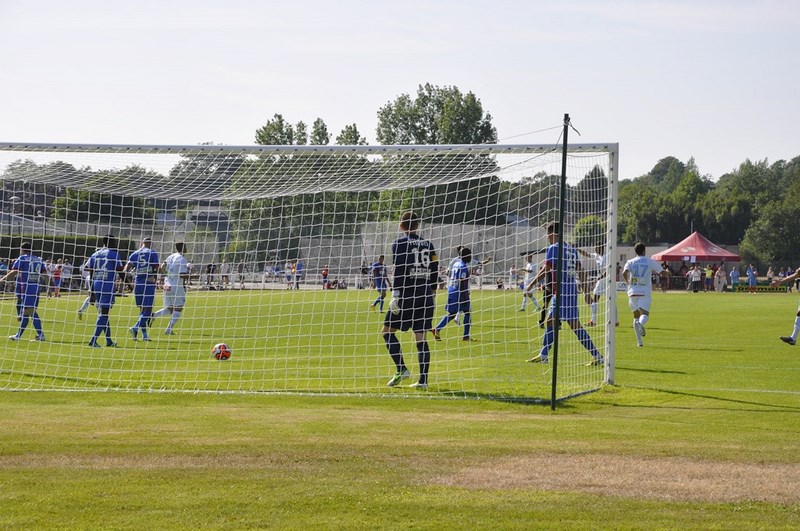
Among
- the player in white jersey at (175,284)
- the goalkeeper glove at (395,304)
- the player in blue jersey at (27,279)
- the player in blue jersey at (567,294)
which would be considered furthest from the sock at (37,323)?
the player in blue jersey at (567,294)

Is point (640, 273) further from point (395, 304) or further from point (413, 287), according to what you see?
point (395, 304)

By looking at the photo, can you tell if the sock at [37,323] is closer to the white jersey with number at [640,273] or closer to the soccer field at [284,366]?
the soccer field at [284,366]

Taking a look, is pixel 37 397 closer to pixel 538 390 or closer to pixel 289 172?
pixel 289 172

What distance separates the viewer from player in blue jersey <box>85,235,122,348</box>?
17625mm

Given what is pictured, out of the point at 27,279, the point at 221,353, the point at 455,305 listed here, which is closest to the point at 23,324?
the point at 27,279

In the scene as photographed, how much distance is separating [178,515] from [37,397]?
6009 millimetres

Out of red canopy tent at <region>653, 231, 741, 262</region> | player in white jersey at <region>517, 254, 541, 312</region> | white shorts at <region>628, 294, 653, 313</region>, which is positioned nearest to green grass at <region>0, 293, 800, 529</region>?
player in white jersey at <region>517, 254, 541, 312</region>

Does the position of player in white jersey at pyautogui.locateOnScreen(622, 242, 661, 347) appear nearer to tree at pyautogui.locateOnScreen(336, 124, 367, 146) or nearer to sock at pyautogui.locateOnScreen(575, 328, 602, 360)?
sock at pyautogui.locateOnScreen(575, 328, 602, 360)

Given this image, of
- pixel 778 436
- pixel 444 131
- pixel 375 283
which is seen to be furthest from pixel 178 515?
pixel 444 131

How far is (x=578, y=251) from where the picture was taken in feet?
48.2

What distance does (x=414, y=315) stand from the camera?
11.9m

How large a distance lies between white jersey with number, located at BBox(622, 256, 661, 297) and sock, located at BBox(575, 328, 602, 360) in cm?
430

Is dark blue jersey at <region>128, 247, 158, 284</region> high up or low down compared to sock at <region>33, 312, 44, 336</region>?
up

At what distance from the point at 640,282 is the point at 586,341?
16.0ft
